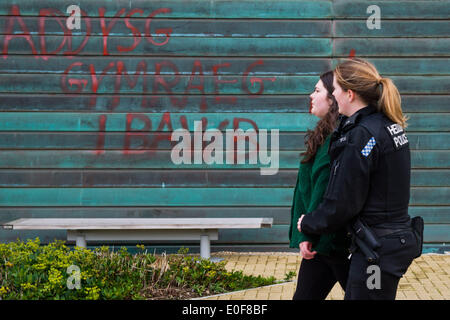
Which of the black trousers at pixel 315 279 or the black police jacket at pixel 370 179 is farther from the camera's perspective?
the black trousers at pixel 315 279

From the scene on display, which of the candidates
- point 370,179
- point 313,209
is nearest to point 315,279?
point 313,209

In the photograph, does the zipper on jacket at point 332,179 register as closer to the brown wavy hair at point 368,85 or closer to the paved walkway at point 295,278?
the brown wavy hair at point 368,85

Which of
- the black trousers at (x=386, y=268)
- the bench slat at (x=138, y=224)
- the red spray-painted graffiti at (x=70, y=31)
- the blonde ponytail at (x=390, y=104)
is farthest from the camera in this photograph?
the red spray-painted graffiti at (x=70, y=31)

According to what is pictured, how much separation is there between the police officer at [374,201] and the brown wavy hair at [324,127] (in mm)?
508

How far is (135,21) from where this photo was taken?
8.55 m

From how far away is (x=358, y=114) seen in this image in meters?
3.74

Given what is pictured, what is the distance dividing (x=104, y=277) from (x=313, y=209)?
2.88 m

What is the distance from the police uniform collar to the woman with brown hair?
0.40m

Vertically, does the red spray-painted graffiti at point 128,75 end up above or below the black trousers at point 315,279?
above

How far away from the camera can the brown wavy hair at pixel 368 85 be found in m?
3.74

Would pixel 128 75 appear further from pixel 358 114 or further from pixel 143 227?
pixel 358 114

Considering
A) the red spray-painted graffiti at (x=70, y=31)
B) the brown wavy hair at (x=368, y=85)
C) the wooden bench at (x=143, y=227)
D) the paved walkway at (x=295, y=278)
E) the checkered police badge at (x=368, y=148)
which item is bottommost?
the paved walkway at (x=295, y=278)

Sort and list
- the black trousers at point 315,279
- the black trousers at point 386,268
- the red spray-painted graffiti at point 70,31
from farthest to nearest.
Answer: the red spray-painted graffiti at point 70,31 < the black trousers at point 315,279 < the black trousers at point 386,268

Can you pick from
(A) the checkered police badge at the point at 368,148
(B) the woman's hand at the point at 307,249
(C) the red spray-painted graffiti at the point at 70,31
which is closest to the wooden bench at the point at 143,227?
(C) the red spray-painted graffiti at the point at 70,31
